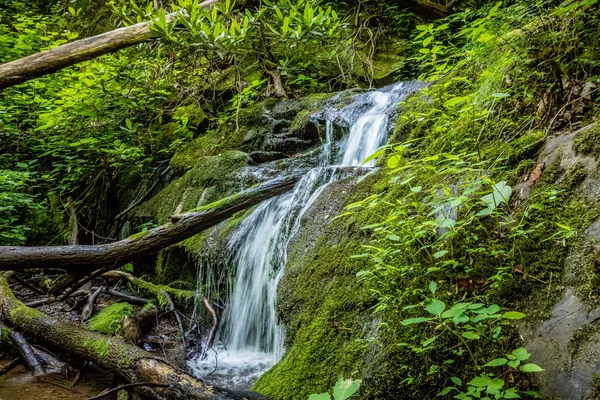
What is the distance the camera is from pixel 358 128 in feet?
16.9

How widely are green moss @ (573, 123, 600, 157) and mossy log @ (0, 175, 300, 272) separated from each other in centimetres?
284

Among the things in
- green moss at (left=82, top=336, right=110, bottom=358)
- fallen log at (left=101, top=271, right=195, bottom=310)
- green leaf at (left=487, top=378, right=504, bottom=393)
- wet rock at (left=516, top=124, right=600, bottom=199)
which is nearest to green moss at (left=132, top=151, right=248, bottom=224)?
fallen log at (left=101, top=271, right=195, bottom=310)

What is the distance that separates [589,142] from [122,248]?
3606 mm

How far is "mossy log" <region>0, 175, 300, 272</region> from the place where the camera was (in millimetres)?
3520

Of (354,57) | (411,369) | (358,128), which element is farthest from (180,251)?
(354,57)

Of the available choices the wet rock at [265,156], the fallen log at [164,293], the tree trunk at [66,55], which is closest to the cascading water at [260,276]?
the fallen log at [164,293]

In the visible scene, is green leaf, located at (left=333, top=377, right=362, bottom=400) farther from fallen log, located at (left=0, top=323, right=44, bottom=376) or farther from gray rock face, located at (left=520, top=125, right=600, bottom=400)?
fallen log, located at (left=0, top=323, right=44, bottom=376)

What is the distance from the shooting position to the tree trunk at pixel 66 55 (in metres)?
3.79

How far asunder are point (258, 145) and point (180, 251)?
2113 millimetres

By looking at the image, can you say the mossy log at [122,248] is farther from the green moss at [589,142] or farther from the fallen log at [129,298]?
the green moss at [589,142]

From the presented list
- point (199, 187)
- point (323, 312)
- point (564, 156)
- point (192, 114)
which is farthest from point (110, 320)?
point (192, 114)

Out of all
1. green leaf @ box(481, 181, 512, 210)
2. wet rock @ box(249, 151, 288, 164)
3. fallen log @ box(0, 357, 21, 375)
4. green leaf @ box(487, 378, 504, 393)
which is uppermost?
green leaf @ box(481, 181, 512, 210)

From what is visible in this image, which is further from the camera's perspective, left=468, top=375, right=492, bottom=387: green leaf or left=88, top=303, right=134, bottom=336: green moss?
left=88, top=303, right=134, bottom=336: green moss

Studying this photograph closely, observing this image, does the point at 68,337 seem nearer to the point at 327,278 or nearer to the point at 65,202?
the point at 327,278
